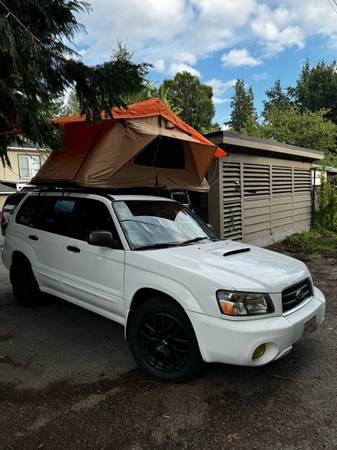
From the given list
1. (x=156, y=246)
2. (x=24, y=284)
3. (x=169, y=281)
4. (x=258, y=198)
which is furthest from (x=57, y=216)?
(x=258, y=198)

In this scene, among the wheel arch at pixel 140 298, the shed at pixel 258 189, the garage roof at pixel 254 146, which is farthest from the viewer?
the shed at pixel 258 189

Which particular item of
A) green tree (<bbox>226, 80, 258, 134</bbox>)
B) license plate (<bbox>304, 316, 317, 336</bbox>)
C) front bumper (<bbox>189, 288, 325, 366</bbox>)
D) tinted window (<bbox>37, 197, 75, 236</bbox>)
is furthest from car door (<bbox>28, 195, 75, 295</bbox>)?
green tree (<bbox>226, 80, 258, 134</bbox>)

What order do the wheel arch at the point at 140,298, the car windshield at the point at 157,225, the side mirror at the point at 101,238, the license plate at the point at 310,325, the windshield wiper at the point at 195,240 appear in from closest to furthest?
the license plate at the point at 310,325 → the wheel arch at the point at 140,298 → the side mirror at the point at 101,238 → the car windshield at the point at 157,225 → the windshield wiper at the point at 195,240

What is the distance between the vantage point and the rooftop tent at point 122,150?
4668 mm

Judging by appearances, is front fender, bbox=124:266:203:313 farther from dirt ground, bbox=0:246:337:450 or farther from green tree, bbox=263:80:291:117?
green tree, bbox=263:80:291:117

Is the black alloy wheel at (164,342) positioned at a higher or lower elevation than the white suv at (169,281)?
lower

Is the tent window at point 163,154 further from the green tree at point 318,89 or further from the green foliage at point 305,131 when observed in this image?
the green tree at point 318,89

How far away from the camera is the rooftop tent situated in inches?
184

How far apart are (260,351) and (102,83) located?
3.16 meters

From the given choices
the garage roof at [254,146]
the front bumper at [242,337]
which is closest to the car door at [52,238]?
the front bumper at [242,337]

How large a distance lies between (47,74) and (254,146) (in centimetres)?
651

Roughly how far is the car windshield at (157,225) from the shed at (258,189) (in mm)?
3861

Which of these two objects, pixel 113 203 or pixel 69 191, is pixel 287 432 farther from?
pixel 69 191

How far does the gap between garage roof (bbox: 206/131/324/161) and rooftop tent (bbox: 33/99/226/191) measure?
7.30 feet
